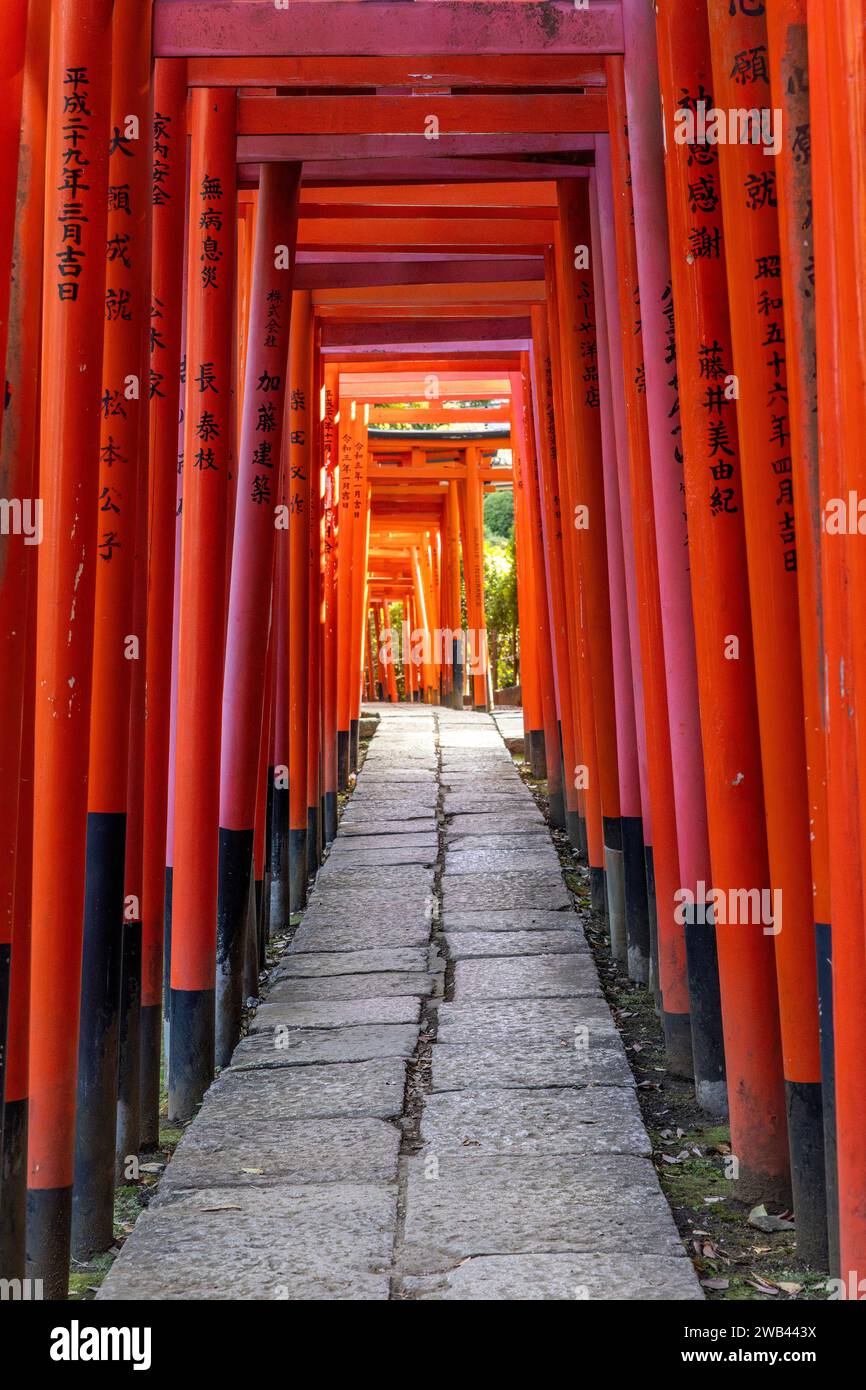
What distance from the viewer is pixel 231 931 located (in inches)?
210

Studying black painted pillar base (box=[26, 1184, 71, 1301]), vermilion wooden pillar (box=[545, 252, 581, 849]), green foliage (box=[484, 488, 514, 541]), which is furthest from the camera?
green foliage (box=[484, 488, 514, 541])

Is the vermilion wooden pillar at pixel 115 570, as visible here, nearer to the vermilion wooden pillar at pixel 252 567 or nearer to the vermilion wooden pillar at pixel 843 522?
the vermilion wooden pillar at pixel 252 567

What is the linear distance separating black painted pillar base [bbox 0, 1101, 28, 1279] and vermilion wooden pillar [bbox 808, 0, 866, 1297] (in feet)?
5.40

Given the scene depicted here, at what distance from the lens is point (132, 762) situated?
4152 mm

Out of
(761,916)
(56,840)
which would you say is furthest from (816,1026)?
(56,840)

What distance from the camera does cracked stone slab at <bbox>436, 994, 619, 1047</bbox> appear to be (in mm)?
4543

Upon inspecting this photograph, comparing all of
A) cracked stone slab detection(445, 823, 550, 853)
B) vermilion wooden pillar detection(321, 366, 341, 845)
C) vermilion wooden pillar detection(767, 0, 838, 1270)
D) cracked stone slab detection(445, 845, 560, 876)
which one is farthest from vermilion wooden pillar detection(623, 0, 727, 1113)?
vermilion wooden pillar detection(321, 366, 341, 845)

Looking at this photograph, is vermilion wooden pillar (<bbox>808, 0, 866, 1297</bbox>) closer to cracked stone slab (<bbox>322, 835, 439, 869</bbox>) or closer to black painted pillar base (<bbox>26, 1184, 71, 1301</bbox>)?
black painted pillar base (<bbox>26, 1184, 71, 1301</bbox>)

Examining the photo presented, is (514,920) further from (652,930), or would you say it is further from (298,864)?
(298,864)

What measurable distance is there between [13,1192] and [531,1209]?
1191 millimetres

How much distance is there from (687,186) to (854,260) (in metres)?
1.61

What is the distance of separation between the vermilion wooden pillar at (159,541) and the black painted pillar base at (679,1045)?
1.71 m

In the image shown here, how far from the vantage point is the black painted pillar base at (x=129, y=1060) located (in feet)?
13.1

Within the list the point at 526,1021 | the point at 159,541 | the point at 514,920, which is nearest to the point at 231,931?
the point at 526,1021
